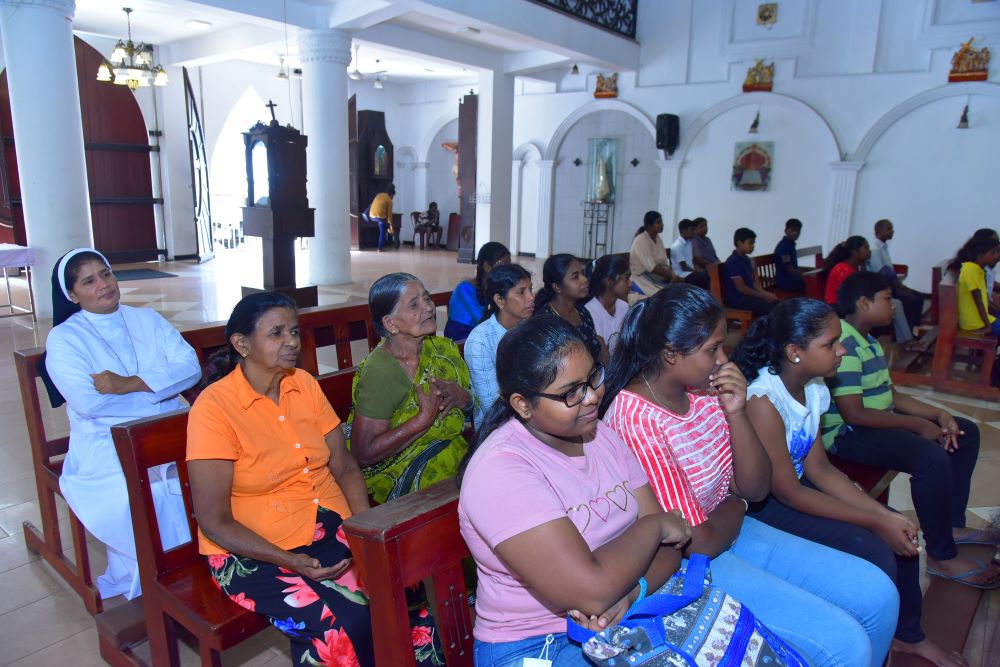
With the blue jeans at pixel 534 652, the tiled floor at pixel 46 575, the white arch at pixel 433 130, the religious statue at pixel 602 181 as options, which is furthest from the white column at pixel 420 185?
the blue jeans at pixel 534 652

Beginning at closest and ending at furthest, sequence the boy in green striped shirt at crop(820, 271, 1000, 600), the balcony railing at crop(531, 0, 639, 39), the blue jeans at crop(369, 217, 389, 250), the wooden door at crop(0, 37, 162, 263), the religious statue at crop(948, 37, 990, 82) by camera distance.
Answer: the boy in green striped shirt at crop(820, 271, 1000, 600) → the religious statue at crop(948, 37, 990, 82) → the balcony railing at crop(531, 0, 639, 39) → the wooden door at crop(0, 37, 162, 263) → the blue jeans at crop(369, 217, 389, 250)

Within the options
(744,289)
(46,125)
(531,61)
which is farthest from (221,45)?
(744,289)

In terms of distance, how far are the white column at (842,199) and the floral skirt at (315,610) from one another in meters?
10.4

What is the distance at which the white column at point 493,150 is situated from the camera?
452 inches

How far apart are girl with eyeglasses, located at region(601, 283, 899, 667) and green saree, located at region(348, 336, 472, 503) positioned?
0.60 m

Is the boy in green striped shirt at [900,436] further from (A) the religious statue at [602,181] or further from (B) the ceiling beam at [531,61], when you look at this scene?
(A) the religious statue at [602,181]

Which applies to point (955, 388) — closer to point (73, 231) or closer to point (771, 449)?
point (771, 449)

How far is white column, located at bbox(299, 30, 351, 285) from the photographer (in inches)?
348

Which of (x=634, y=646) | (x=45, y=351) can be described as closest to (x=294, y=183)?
(x=45, y=351)

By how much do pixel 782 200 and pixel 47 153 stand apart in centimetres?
1018

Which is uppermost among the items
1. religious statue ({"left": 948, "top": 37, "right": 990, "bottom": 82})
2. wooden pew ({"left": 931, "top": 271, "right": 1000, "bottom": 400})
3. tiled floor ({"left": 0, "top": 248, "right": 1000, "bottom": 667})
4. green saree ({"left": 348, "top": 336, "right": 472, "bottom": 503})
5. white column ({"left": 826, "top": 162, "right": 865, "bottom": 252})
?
religious statue ({"left": 948, "top": 37, "right": 990, "bottom": 82})

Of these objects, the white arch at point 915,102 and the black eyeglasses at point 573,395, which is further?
the white arch at point 915,102

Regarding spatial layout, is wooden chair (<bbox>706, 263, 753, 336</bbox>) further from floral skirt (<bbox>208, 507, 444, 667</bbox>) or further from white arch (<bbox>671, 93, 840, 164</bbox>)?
floral skirt (<bbox>208, 507, 444, 667</bbox>)

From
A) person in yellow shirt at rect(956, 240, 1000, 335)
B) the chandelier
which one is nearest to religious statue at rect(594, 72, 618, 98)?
the chandelier
